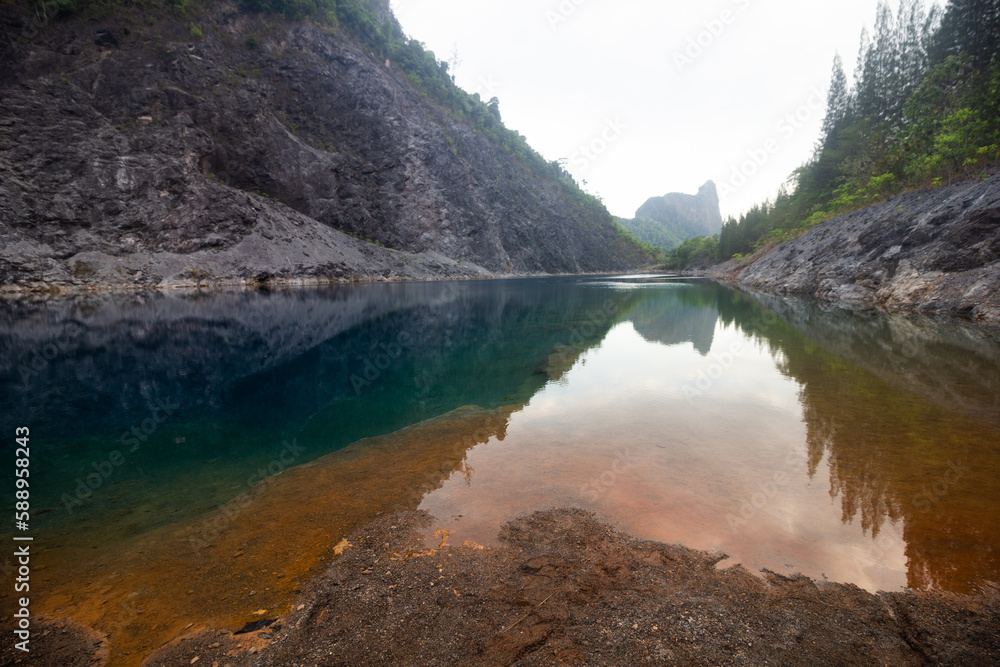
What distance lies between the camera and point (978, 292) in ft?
63.1

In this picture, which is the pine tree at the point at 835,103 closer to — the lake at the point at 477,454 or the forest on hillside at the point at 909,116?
the forest on hillside at the point at 909,116

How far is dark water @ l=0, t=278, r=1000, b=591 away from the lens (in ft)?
15.9

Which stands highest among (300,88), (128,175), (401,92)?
(401,92)

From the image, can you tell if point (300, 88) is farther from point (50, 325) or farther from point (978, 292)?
point (978, 292)

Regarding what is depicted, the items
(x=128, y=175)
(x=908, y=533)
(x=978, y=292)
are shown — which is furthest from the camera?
(x=128, y=175)

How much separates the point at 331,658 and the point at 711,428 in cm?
739

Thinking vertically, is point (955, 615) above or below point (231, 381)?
above

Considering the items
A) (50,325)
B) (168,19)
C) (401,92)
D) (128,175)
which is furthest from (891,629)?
(401,92)

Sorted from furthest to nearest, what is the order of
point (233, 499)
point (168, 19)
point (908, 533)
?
point (168, 19), point (233, 499), point (908, 533)

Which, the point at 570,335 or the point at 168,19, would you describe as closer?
the point at 570,335

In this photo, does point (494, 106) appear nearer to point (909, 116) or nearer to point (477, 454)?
point (909, 116)

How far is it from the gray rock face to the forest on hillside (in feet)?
7.26

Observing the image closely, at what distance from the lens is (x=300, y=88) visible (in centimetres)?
6425

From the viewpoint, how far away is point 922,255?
22.9 meters
